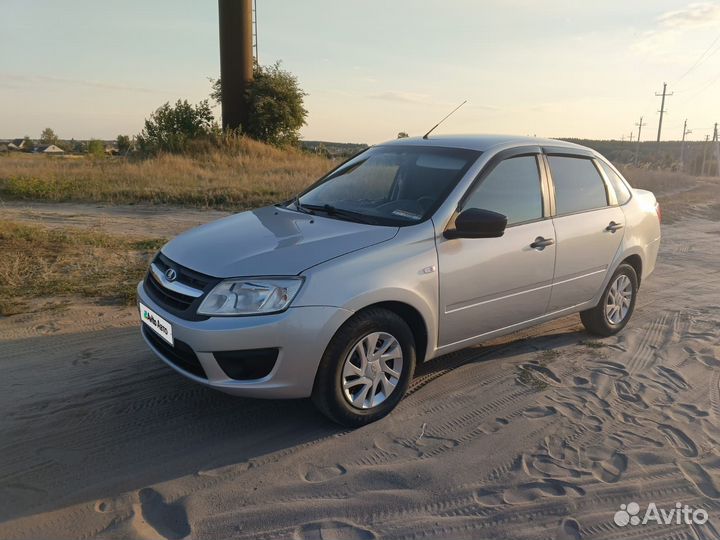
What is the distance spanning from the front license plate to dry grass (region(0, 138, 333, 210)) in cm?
888

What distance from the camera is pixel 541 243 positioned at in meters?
4.37

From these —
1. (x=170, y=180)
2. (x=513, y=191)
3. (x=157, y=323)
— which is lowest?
(x=157, y=323)

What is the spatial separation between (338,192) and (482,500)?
2.60 m

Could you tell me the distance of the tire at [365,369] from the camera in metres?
3.35

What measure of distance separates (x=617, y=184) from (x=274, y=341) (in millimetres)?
3861

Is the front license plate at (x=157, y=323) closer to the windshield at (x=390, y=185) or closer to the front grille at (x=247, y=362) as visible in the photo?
the front grille at (x=247, y=362)

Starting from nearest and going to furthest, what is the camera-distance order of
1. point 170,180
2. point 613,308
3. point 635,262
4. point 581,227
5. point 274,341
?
point 274,341, point 581,227, point 613,308, point 635,262, point 170,180

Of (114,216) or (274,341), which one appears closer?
(274,341)

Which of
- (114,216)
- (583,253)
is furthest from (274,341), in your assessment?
(114,216)

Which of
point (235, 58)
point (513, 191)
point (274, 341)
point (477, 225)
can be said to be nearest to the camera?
point (274, 341)

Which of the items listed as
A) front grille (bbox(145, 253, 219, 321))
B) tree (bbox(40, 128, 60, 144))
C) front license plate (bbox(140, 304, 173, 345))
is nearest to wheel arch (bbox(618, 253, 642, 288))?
front grille (bbox(145, 253, 219, 321))

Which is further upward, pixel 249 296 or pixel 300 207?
pixel 300 207

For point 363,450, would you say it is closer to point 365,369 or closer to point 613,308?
point 365,369

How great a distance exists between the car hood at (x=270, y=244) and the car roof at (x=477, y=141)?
116cm
